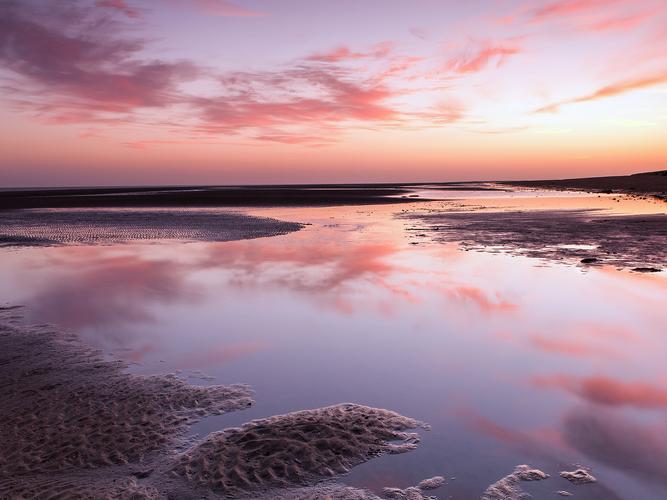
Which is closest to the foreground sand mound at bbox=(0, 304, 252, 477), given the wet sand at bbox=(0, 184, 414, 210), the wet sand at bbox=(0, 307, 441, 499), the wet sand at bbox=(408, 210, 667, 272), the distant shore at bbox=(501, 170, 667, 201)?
the wet sand at bbox=(0, 307, 441, 499)

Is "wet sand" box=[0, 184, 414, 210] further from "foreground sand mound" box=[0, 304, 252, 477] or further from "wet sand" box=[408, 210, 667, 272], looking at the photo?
"foreground sand mound" box=[0, 304, 252, 477]

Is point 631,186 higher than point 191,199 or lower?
higher

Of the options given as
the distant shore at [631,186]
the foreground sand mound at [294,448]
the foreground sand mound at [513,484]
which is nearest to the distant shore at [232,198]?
the distant shore at [631,186]

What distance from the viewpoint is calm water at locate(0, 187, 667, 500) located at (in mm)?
6168

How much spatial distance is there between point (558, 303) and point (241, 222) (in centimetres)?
2621

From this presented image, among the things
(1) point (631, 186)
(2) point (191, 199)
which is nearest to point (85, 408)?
(2) point (191, 199)

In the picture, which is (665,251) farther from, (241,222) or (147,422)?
(241,222)

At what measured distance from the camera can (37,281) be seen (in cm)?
1609

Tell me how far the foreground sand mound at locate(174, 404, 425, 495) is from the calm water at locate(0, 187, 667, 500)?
1.05 feet

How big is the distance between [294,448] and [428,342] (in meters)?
4.69

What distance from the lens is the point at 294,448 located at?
613 centimetres

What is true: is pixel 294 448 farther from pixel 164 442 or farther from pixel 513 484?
pixel 513 484

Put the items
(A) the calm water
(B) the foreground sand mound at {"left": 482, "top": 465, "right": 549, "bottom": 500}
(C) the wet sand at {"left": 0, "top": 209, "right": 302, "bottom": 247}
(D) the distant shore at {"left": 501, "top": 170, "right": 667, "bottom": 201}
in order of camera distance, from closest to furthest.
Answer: (B) the foreground sand mound at {"left": 482, "top": 465, "right": 549, "bottom": 500}
(A) the calm water
(C) the wet sand at {"left": 0, "top": 209, "right": 302, "bottom": 247}
(D) the distant shore at {"left": 501, "top": 170, "right": 667, "bottom": 201}

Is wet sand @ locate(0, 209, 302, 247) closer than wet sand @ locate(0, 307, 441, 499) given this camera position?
No
